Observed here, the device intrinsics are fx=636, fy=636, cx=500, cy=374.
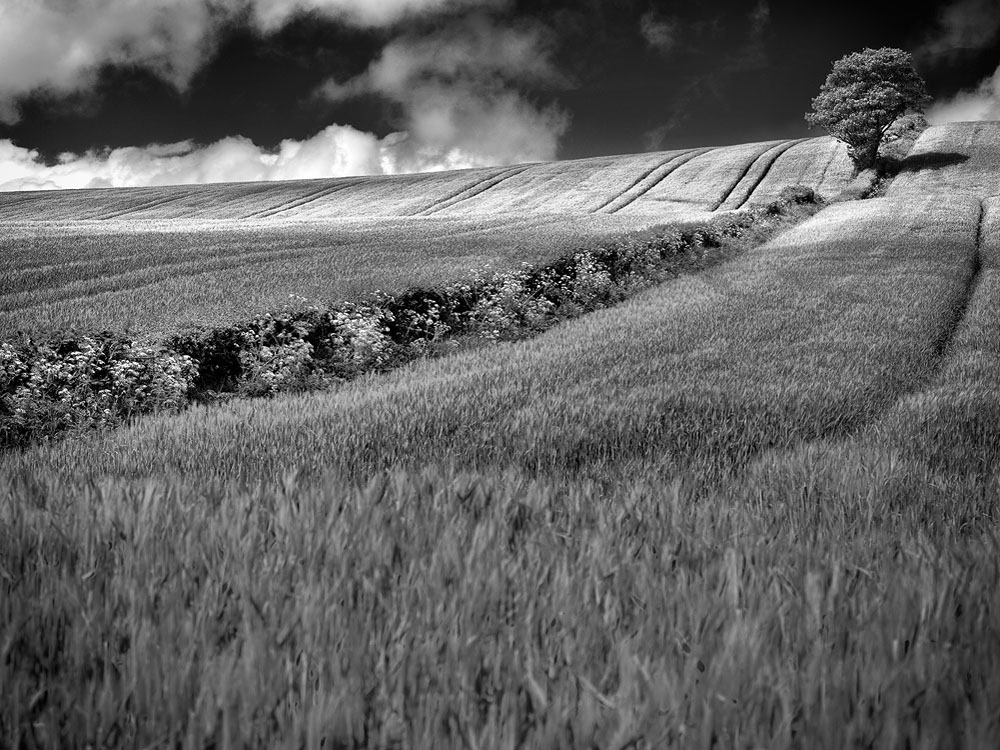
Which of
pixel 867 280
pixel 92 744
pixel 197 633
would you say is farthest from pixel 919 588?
pixel 867 280

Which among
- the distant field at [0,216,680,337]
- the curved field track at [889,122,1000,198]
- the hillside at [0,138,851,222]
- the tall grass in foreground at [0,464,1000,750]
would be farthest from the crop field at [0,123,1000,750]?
the curved field track at [889,122,1000,198]

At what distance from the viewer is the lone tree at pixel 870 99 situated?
5012cm

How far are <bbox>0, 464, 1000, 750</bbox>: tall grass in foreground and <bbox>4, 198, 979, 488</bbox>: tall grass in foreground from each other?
3.90ft

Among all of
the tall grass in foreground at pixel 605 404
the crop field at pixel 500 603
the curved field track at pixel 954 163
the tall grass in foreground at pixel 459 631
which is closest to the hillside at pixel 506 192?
the curved field track at pixel 954 163

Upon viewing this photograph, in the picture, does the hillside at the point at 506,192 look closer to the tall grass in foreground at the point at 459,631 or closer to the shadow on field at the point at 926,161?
the shadow on field at the point at 926,161

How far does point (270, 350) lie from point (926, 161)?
5837 cm

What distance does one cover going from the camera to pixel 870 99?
165 ft

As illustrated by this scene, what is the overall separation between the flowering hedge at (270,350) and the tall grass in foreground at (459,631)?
5.45 meters

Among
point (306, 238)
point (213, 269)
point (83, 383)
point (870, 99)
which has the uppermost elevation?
point (870, 99)

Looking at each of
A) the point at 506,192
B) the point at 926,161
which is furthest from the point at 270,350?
the point at 926,161

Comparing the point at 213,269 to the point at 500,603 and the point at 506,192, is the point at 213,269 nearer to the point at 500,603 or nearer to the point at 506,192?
the point at 500,603

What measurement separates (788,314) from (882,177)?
4641cm

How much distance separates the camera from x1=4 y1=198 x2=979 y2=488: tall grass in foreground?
456cm

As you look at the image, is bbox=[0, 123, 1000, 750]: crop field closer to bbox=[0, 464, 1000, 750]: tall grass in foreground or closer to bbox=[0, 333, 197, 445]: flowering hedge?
bbox=[0, 464, 1000, 750]: tall grass in foreground
